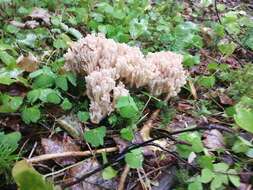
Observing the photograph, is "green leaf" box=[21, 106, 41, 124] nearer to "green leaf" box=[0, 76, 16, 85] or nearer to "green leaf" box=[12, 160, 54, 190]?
"green leaf" box=[0, 76, 16, 85]

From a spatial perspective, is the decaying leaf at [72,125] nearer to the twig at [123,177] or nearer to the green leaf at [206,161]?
the twig at [123,177]

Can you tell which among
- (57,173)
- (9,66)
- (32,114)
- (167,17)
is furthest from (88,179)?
(167,17)

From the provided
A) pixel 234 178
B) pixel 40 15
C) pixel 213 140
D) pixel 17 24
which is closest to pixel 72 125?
pixel 213 140

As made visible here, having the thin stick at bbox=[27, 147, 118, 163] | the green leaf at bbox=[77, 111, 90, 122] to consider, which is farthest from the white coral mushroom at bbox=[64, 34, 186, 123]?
the thin stick at bbox=[27, 147, 118, 163]

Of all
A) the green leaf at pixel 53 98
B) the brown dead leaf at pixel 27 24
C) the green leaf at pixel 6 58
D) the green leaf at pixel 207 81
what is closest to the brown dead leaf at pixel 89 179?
the green leaf at pixel 53 98

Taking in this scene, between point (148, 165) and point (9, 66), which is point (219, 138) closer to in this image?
point (148, 165)

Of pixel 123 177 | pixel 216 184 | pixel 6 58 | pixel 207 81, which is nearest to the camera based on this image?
pixel 216 184

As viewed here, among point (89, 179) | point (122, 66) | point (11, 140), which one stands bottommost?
point (89, 179)

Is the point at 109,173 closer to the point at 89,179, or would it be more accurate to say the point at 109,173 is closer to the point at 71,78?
the point at 89,179

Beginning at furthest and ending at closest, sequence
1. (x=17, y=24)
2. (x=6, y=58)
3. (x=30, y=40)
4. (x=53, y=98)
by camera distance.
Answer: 1. (x=17, y=24)
2. (x=30, y=40)
3. (x=6, y=58)
4. (x=53, y=98)
